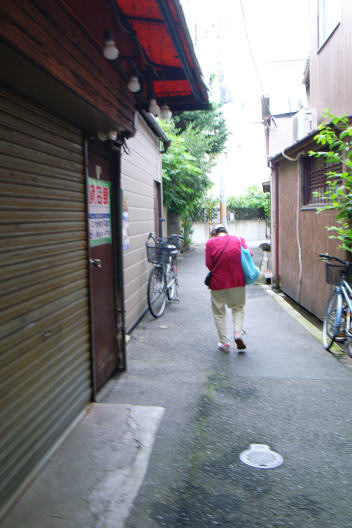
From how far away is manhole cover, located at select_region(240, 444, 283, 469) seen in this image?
319 centimetres

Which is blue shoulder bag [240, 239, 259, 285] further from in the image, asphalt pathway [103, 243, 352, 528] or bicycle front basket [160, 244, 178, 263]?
bicycle front basket [160, 244, 178, 263]

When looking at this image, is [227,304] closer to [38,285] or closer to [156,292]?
[156,292]

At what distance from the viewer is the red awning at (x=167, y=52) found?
3.30 metres

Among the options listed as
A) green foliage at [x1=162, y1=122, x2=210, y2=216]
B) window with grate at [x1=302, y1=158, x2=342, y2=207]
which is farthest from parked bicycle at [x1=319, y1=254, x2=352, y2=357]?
green foliage at [x1=162, y1=122, x2=210, y2=216]

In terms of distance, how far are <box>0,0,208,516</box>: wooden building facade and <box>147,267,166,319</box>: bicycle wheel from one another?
8.30 feet

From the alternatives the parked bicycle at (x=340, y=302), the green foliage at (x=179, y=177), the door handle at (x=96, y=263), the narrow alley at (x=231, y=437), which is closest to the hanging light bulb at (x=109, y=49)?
the door handle at (x=96, y=263)

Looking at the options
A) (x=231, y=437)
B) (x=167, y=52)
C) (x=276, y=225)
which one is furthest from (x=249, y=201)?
(x=231, y=437)

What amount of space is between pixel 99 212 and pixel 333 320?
138 inches

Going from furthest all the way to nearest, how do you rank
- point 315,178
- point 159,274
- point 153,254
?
point 159,274 < point 315,178 < point 153,254

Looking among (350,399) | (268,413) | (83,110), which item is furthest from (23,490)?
(350,399)

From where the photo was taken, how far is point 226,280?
5.77 m

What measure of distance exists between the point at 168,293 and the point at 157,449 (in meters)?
5.57

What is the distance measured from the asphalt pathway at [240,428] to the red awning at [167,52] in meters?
3.15

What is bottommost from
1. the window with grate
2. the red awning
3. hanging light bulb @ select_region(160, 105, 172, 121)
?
the window with grate
